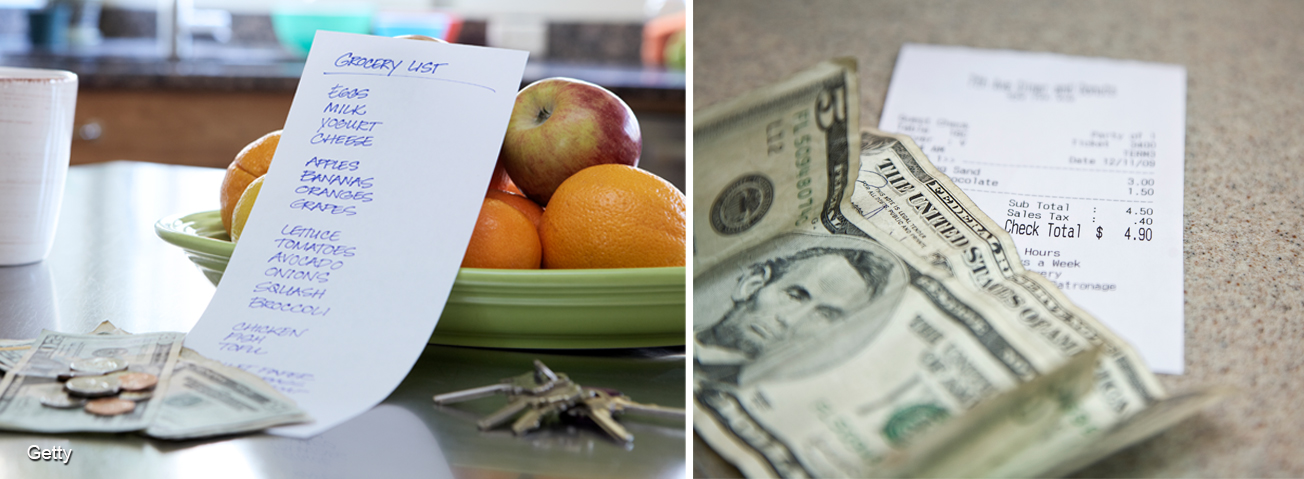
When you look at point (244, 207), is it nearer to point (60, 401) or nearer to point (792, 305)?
point (60, 401)

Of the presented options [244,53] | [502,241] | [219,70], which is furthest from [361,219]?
[244,53]

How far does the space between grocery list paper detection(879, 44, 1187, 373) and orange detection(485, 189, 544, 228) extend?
214 millimetres

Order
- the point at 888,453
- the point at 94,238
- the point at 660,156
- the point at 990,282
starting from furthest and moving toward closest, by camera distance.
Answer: the point at 660,156 → the point at 94,238 → the point at 990,282 → the point at 888,453

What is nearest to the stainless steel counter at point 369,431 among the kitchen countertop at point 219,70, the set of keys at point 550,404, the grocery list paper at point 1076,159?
the set of keys at point 550,404

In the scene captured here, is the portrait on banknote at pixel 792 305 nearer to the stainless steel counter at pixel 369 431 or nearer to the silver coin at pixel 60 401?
the stainless steel counter at pixel 369 431

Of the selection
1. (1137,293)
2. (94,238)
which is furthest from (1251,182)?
(94,238)

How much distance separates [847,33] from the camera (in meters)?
0.80

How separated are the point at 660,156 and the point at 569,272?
116cm

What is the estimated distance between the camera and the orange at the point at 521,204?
40 centimetres

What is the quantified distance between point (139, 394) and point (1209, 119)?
0.62m

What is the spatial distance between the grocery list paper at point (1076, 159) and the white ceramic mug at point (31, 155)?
49 centimetres

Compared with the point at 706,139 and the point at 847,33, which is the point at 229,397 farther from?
the point at 847,33

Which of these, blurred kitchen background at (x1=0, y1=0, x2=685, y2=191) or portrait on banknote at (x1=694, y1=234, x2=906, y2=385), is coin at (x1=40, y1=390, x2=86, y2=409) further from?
blurred kitchen background at (x1=0, y1=0, x2=685, y2=191)

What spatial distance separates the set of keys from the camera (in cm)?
29
